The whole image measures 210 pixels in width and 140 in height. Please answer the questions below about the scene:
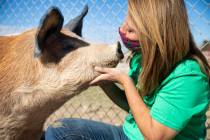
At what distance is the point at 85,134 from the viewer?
2.88 m

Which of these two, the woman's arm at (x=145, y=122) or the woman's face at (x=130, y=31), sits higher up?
the woman's face at (x=130, y=31)

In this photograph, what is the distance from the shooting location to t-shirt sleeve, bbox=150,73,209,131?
2254 mm

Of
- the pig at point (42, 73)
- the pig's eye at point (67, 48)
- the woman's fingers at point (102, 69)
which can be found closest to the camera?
the woman's fingers at point (102, 69)

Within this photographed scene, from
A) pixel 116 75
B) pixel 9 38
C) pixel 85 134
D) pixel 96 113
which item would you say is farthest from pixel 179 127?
pixel 96 113

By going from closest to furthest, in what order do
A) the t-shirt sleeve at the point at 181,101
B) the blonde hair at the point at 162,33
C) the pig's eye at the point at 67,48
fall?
the t-shirt sleeve at the point at 181,101, the blonde hair at the point at 162,33, the pig's eye at the point at 67,48

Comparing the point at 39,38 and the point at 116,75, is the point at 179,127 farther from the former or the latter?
the point at 39,38

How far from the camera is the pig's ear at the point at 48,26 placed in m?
2.64

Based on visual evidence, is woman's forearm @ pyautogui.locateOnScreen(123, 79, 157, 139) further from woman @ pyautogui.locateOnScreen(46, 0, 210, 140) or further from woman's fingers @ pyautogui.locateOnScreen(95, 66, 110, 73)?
woman's fingers @ pyautogui.locateOnScreen(95, 66, 110, 73)

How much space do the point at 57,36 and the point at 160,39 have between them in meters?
0.84

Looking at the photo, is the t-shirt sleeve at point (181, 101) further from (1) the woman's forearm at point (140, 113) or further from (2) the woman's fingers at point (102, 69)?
(2) the woman's fingers at point (102, 69)

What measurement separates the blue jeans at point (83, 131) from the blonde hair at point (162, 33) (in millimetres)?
648

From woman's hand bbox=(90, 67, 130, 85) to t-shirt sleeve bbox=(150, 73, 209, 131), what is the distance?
265 millimetres

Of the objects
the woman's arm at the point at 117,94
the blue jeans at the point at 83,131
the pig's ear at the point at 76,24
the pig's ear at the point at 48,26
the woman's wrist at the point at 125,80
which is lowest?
the blue jeans at the point at 83,131

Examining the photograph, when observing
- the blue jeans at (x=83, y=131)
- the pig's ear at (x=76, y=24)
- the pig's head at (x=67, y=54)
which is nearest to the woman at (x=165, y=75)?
the pig's head at (x=67, y=54)
